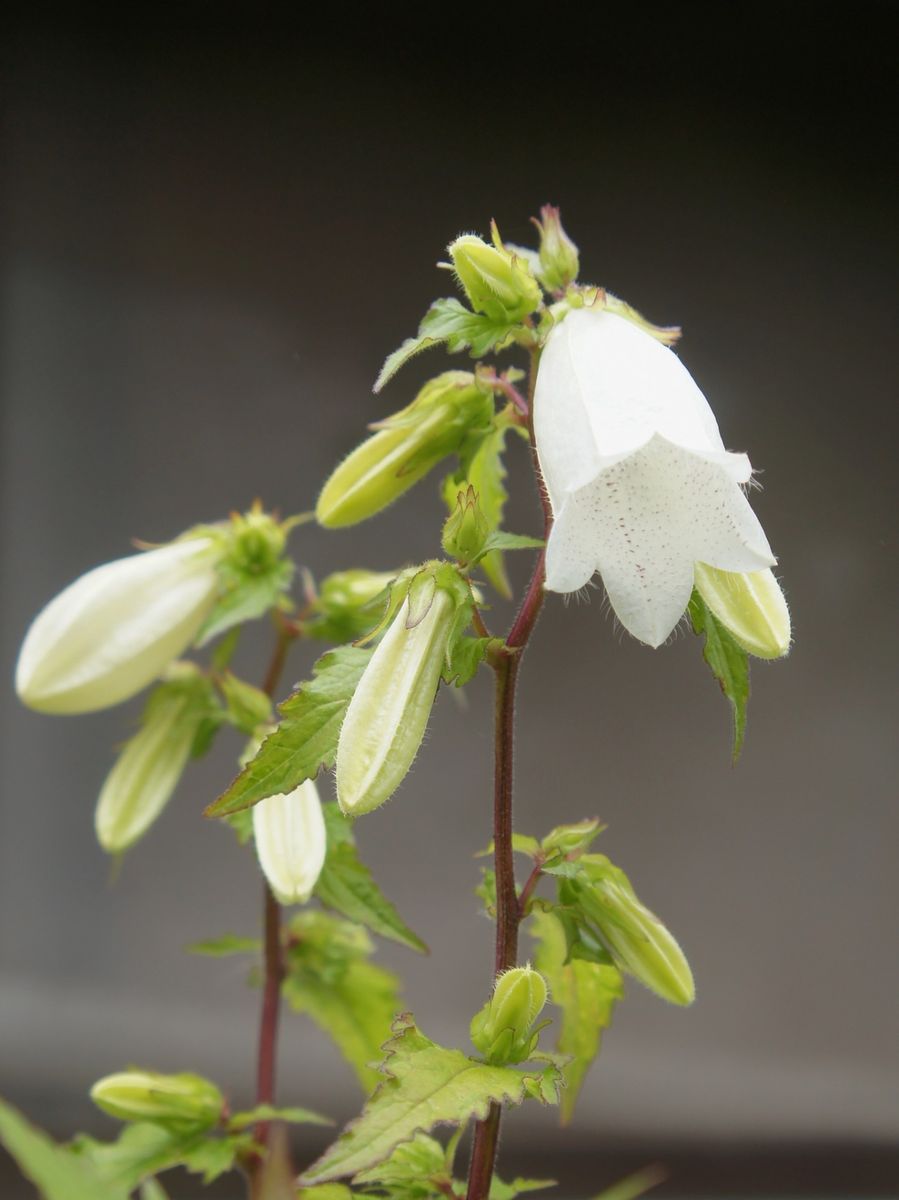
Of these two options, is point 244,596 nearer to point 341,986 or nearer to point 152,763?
point 152,763

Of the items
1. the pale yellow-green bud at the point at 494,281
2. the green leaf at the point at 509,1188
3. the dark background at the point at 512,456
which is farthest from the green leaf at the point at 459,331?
the dark background at the point at 512,456

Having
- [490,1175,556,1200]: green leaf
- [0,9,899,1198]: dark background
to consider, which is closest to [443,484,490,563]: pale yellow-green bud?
[490,1175,556,1200]: green leaf

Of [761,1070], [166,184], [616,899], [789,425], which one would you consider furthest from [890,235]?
[616,899]

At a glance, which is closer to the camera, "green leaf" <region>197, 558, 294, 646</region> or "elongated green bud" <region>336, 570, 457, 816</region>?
"elongated green bud" <region>336, 570, 457, 816</region>

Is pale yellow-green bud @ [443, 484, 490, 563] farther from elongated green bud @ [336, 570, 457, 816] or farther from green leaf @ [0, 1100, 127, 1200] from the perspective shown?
green leaf @ [0, 1100, 127, 1200]

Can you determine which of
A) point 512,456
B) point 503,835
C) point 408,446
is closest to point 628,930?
point 503,835
